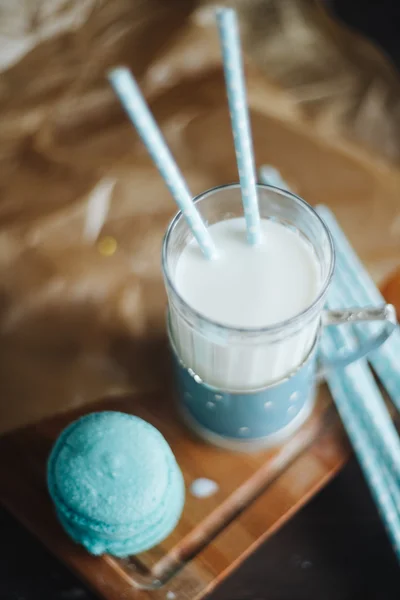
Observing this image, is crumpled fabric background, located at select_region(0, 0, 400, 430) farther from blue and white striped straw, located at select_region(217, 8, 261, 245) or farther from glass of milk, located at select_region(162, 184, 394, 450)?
blue and white striped straw, located at select_region(217, 8, 261, 245)

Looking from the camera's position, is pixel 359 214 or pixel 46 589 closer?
pixel 46 589

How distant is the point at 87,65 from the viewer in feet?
2.24

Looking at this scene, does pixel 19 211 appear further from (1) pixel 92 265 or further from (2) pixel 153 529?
(2) pixel 153 529

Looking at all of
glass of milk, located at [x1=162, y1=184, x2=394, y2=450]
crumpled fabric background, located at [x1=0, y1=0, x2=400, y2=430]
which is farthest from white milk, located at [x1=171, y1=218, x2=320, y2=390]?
crumpled fabric background, located at [x1=0, y1=0, x2=400, y2=430]

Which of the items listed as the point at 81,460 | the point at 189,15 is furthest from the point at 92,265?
the point at 189,15

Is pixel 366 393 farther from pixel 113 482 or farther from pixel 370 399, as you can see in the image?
pixel 113 482

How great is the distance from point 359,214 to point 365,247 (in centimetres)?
4

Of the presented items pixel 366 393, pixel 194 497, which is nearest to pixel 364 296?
pixel 366 393

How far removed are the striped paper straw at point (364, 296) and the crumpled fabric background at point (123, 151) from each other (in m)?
0.03

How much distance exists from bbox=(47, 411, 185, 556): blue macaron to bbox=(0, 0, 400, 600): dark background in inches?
3.3

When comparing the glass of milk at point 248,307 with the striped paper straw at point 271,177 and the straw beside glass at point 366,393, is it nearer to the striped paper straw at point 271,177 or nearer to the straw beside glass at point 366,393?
the straw beside glass at point 366,393

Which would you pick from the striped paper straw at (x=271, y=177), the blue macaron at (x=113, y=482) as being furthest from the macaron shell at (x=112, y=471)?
the striped paper straw at (x=271, y=177)

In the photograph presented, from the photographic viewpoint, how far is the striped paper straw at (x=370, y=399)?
1.53 feet

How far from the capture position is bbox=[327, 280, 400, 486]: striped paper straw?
47 centimetres
